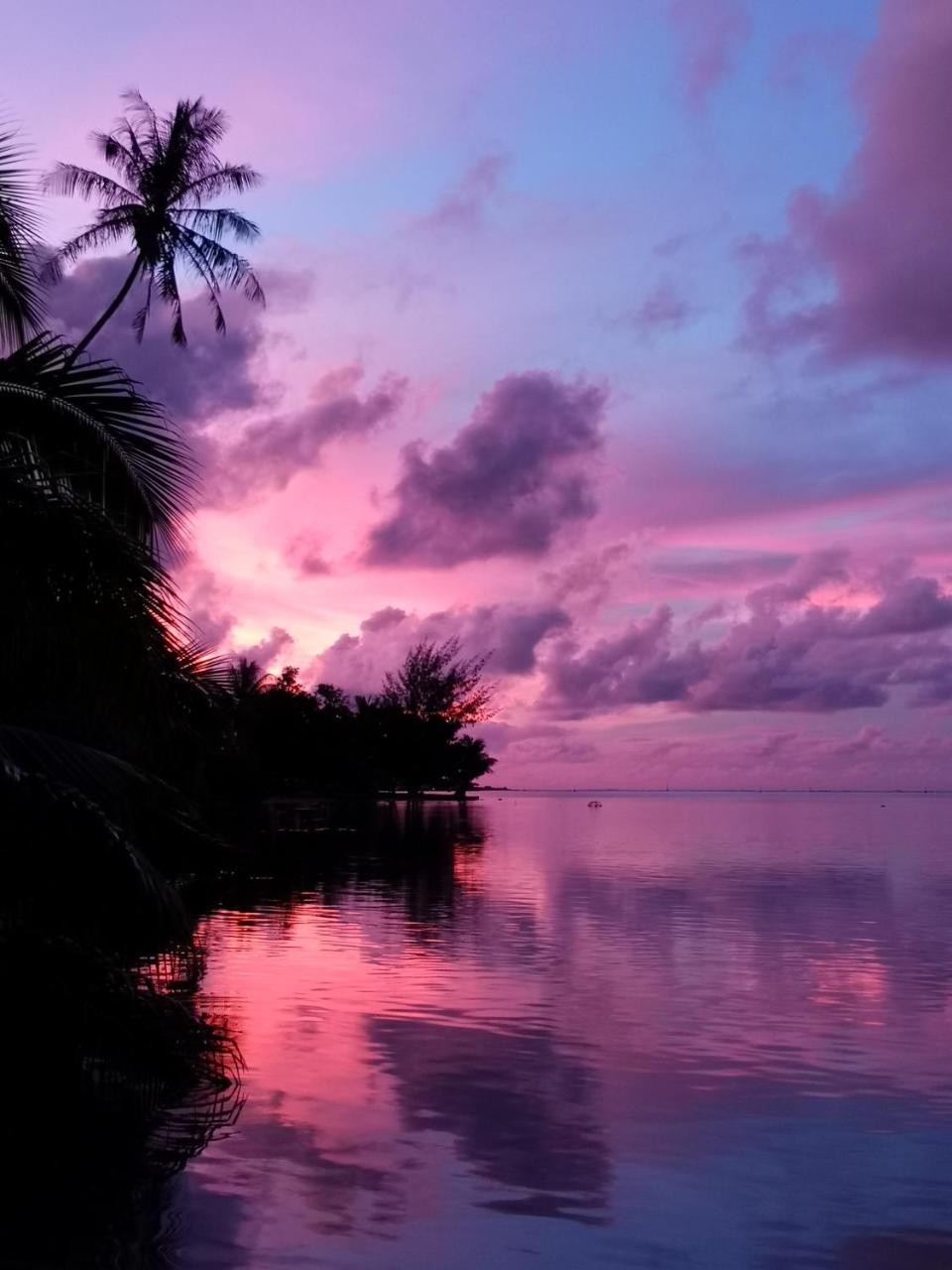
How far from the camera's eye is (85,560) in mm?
7785

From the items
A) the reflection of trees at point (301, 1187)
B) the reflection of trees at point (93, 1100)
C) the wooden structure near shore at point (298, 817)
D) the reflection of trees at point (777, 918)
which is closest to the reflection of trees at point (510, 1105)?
the reflection of trees at point (301, 1187)

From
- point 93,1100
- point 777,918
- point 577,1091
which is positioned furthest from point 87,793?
point 777,918

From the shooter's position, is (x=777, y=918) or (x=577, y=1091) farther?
(x=777, y=918)

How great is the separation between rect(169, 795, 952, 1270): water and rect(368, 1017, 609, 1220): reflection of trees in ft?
0.10

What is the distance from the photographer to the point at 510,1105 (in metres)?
9.67

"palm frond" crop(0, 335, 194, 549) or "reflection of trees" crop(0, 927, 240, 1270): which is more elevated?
"palm frond" crop(0, 335, 194, 549)

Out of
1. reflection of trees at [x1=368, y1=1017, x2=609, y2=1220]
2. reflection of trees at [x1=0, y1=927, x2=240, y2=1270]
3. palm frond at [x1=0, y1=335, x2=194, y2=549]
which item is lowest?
reflection of trees at [x1=368, y1=1017, x2=609, y2=1220]

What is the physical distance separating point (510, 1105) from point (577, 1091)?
2.47ft

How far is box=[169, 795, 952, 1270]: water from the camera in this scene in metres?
6.99

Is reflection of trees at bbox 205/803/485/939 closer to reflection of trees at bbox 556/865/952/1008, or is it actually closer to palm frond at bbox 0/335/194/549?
reflection of trees at bbox 556/865/952/1008

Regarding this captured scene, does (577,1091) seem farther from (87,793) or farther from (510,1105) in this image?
(87,793)

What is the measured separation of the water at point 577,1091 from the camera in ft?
22.9

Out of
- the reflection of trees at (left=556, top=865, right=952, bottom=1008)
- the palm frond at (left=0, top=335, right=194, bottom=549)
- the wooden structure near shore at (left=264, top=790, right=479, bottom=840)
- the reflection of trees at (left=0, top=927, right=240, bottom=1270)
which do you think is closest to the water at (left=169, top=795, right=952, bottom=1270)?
the reflection of trees at (left=556, top=865, right=952, bottom=1008)

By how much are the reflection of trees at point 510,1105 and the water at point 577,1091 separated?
0.03 m
